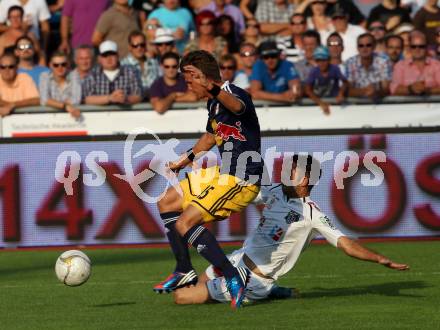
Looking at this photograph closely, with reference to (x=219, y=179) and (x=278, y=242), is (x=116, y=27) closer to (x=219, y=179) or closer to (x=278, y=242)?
(x=219, y=179)

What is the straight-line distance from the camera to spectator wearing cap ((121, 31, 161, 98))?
1700cm

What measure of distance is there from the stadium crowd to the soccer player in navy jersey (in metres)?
6.02

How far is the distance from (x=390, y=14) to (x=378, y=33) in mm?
1138

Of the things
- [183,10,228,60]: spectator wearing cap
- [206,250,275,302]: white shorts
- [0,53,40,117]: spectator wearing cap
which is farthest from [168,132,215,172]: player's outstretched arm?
[183,10,228,60]: spectator wearing cap

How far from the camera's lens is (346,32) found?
713 inches

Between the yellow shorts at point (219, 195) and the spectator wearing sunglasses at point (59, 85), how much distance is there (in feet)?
21.4

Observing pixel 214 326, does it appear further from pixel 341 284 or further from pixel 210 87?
pixel 341 284

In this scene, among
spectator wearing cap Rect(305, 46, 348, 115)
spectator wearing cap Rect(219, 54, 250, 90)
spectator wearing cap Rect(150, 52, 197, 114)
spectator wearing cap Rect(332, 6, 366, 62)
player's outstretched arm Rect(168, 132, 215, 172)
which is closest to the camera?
player's outstretched arm Rect(168, 132, 215, 172)

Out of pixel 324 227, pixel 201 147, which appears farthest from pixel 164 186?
pixel 324 227

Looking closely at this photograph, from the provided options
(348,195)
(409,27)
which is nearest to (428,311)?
(348,195)

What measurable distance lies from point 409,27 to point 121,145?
591 centimetres

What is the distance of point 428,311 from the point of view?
9195mm

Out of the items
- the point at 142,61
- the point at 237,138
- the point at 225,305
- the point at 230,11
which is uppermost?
the point at 237,138

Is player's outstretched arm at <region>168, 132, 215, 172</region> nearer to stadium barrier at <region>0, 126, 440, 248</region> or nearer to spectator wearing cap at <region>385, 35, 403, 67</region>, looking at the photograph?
stadium barrier at <region>0, 126, 440, 248</region>
